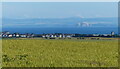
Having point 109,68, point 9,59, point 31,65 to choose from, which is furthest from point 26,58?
point 109,68

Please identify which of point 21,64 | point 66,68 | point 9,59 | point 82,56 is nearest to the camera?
point 66,68

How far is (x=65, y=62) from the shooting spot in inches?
465

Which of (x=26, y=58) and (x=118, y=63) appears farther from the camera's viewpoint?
(x=26, y=58)

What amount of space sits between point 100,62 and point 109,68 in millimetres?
1167

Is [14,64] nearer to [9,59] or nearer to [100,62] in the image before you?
[9,59]

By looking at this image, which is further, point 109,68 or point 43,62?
point 43,62

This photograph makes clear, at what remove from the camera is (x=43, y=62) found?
11891 mm

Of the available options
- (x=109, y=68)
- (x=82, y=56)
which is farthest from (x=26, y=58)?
(x=109, y=68)

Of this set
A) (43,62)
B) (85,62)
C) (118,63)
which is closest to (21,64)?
(43,62)

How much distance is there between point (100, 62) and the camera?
12.1m

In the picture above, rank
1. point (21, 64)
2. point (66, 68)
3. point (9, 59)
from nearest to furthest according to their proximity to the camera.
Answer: point (66, 68), point (21, 64), point (9, 59)

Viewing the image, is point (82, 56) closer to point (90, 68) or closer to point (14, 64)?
point (90, 68)

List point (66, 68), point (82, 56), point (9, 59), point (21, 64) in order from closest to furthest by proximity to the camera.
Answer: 1. point (66, 68)
2. point (21, 64)
3. point (9, 59)
4. point (82, 56)

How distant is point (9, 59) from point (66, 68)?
343 centimetres
